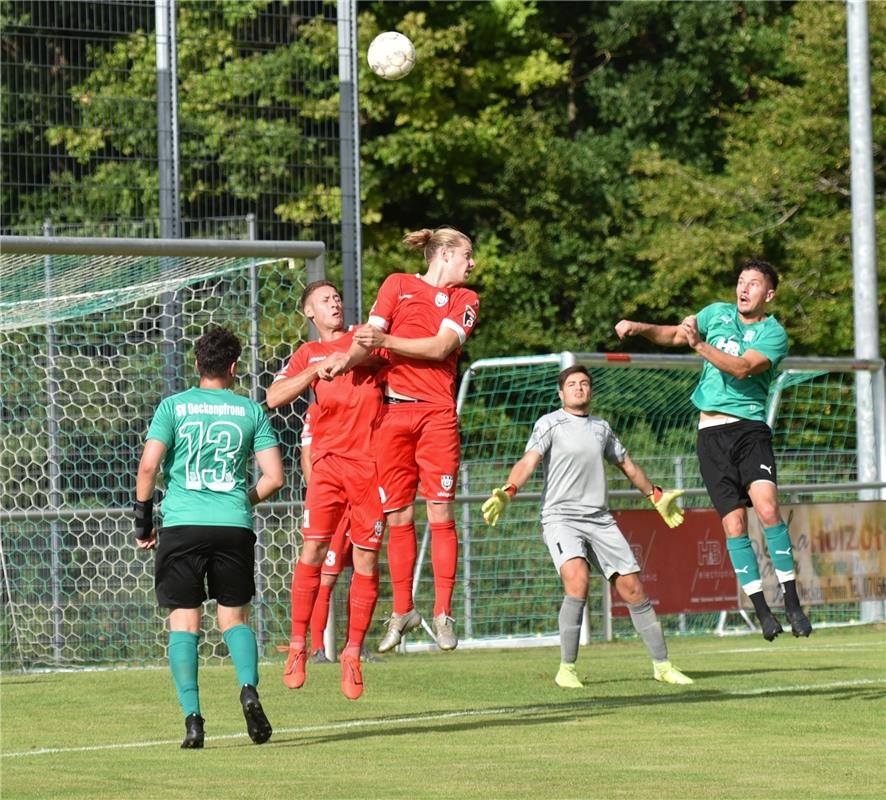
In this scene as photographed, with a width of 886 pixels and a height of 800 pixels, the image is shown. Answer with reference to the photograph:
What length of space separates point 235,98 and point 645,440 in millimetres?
7393

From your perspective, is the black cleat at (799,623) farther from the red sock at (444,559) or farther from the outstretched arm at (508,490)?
the red sock at (444,559)

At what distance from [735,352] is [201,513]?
3914 millimetres

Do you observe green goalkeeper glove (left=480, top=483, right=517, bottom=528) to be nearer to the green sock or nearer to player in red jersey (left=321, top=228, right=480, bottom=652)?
player in red jersey (left=321, top=228, right=480, bottom=652)

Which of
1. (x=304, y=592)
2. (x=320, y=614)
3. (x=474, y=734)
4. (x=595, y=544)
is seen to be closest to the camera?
(x=474, y=734)

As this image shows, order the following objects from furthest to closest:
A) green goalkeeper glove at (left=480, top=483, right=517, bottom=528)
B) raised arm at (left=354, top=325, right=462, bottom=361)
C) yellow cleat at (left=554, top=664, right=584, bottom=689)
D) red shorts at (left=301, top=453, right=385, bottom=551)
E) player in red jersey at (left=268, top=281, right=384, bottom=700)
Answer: yellow cleat at (left=554, top=664, right=584, bottom=689) → green goalkeeper glove at (left=480, top=483, right=517, bottom=528) → red shorts at (left=301, top=453, right=385, bottom=551) → player in red jersey at (left=268, top=281, right=384, bottom=700) → raised arm at (left=354, top=325, right=462, bottom=361)

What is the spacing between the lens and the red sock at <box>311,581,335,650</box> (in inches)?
479

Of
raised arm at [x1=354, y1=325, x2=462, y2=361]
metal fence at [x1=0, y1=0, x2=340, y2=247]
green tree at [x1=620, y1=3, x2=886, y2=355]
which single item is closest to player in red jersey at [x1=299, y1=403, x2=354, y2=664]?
raised arm at [x1=354, y1=325, x2=462, y2=361]

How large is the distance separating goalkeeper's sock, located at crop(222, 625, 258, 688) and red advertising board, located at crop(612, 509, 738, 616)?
7.92 m

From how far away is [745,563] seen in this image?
11203mm

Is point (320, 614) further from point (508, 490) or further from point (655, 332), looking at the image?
point (655, 332)

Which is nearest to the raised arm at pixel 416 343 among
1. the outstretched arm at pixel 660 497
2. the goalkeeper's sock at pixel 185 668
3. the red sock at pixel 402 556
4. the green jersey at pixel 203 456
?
the green jersey at pixel 203 456

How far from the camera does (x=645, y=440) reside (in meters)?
19.3

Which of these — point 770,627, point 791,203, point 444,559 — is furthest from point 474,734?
point 791,203

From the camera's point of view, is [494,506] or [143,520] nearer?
[143,520]
